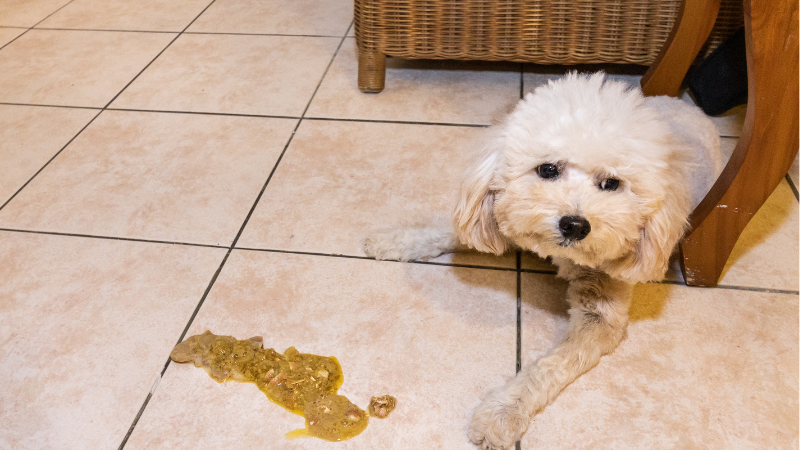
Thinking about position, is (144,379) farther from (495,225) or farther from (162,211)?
(495,225)

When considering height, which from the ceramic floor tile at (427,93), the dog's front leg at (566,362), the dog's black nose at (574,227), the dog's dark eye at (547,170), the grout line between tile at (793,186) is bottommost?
the dog's front leg at (566,362)

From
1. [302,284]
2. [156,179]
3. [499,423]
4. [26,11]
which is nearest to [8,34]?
[26,11]

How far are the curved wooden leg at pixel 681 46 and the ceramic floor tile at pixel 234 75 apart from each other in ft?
3.84

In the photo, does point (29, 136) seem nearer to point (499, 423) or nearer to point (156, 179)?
point (156, 179)

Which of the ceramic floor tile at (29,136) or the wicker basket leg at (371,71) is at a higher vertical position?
the wicker basket leg at (371,71)

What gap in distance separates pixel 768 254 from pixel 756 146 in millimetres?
376

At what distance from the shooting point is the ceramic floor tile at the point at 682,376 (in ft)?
3.07

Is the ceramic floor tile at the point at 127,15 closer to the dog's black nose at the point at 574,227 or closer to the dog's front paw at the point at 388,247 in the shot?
the dog's front paw at the point at 388,247

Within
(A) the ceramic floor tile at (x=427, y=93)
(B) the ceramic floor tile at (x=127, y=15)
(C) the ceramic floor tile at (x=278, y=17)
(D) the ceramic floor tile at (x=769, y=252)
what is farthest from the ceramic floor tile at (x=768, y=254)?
(B) the ceramic floor tile at (x=127, y=15)

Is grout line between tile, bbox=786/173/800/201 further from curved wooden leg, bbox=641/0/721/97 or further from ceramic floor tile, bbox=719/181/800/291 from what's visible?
curved wooden leg, bbox=641/0/721/97

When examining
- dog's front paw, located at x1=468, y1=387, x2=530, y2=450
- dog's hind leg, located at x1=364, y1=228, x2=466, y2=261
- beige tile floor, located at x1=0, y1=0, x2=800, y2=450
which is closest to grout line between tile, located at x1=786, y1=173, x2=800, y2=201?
beige tile floor, located at x1=0, y1=0, x2=800, y2=450

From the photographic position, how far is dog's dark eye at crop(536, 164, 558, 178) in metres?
0.90

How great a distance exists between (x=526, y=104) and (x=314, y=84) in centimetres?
116

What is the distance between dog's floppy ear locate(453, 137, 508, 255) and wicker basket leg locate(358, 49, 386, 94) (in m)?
0.97
